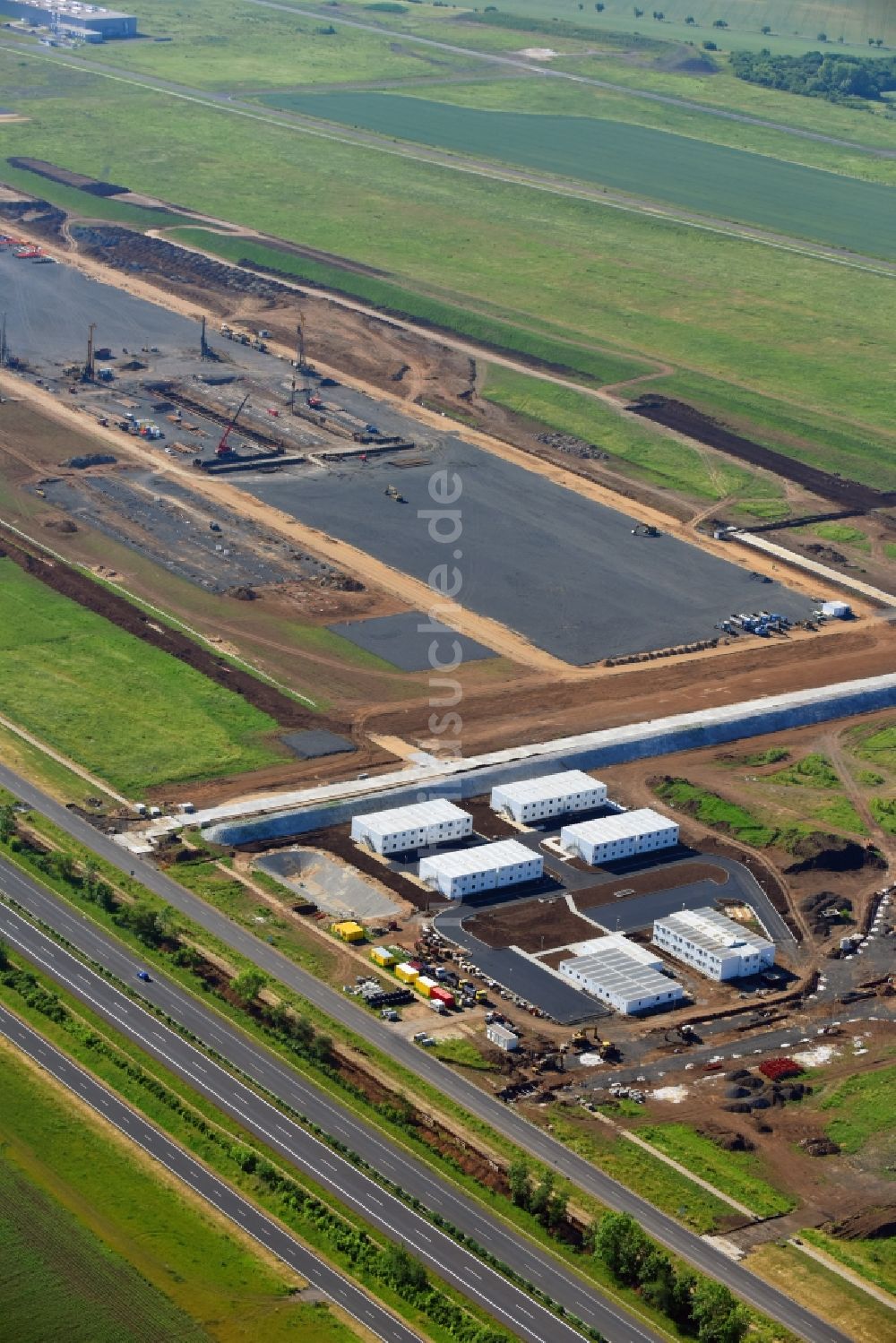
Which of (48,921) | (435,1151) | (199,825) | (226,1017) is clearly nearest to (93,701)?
(199,825)

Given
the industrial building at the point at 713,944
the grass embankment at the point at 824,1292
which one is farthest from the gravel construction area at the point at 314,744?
the grass embankment at the point at 824,1292

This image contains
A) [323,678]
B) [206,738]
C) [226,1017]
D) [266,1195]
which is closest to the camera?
[266,1195]

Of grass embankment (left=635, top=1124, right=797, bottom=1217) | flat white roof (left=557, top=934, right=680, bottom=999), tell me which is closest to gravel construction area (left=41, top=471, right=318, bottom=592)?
flat white roof (left=557, top=934, right=680, bottom=999)

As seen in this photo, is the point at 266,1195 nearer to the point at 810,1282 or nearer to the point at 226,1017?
the point at 226,1017

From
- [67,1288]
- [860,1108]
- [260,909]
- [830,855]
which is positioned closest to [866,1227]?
[860,1108]

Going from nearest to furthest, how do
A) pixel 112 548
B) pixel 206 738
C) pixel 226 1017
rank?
1. pixel 226 1017
2. pixel 206 738
3. pixel 112 548

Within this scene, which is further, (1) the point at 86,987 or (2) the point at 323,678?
(2) the point at 323,678
